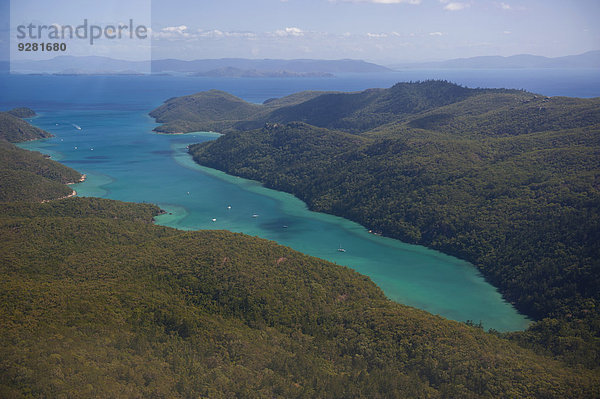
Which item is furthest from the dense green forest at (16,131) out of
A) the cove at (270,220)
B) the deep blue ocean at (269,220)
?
the deep blue ocean at (269,220)

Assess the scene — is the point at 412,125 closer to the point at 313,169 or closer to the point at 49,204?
the point at 313,169

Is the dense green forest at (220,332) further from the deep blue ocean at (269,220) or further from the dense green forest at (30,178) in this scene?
the dense green forest at (30,178)

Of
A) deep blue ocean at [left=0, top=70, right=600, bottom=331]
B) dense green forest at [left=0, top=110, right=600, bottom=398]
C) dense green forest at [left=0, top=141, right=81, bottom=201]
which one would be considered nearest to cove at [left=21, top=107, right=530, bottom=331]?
deep blue ocean at [left=0, top=70, right=600, bottom=331]

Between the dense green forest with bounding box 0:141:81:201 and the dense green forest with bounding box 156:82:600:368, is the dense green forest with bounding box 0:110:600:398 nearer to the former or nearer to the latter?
the dense green forest with bounding box 156:82:600:368

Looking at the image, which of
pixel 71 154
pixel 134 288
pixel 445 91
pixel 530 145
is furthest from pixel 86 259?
pixel 445 91

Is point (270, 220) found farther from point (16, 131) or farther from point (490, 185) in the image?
point (16, 131)

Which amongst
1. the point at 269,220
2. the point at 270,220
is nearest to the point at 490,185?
the point at 270,220
